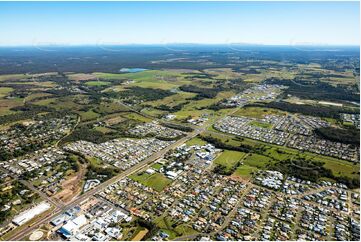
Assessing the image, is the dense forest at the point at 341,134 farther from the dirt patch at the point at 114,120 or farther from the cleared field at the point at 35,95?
the cleared field at the point at 35,95

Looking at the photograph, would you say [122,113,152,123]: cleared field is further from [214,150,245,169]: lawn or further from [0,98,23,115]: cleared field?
[0,98,23,115]: cleared field

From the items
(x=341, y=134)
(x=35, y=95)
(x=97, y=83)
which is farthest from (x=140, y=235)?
(x=97, y=83)

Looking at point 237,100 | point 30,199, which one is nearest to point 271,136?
point 237,100

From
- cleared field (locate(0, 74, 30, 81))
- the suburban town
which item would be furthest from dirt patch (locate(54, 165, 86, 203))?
cleared field (locate(0, 74, 30, 81))

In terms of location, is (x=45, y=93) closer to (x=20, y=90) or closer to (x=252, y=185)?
(x=20, y=90)

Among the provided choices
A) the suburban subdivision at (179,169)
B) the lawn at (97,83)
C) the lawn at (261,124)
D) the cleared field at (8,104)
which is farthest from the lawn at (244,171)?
the lawn at (97,83)
